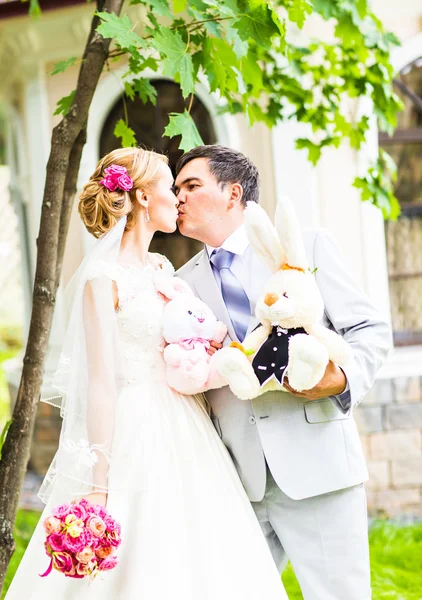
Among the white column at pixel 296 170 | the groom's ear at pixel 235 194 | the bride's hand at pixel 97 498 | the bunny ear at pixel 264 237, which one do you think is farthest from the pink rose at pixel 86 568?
the white column at pixel 296 170

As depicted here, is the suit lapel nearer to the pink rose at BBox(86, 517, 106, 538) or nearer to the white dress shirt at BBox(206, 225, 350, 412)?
the white dress shirt at BBox(206, 225, 350, 412)

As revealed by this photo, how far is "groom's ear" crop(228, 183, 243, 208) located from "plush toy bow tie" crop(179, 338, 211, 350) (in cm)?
60

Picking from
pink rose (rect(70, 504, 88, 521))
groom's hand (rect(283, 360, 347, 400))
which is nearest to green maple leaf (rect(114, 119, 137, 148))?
groom's hand (rect(283, 360, 347, 400))

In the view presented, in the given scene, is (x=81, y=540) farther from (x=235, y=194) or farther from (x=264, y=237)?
(x=235, y=194)

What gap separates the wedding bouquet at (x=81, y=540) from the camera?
77.9 inches

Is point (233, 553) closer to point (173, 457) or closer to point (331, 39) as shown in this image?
point (173, 457)

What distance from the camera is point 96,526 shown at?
2.03 metres

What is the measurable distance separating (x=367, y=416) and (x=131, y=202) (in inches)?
143

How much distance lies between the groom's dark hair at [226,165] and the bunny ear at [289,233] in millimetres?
615

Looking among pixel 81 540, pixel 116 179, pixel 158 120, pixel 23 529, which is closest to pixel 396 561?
pixel 23 529

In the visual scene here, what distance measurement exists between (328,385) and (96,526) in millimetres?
788

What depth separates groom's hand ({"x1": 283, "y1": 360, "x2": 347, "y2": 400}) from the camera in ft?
7.20

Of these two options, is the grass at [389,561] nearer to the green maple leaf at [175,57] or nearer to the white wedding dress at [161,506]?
the white wedding dress at [161,506]

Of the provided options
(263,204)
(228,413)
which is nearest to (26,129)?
(263,204)
